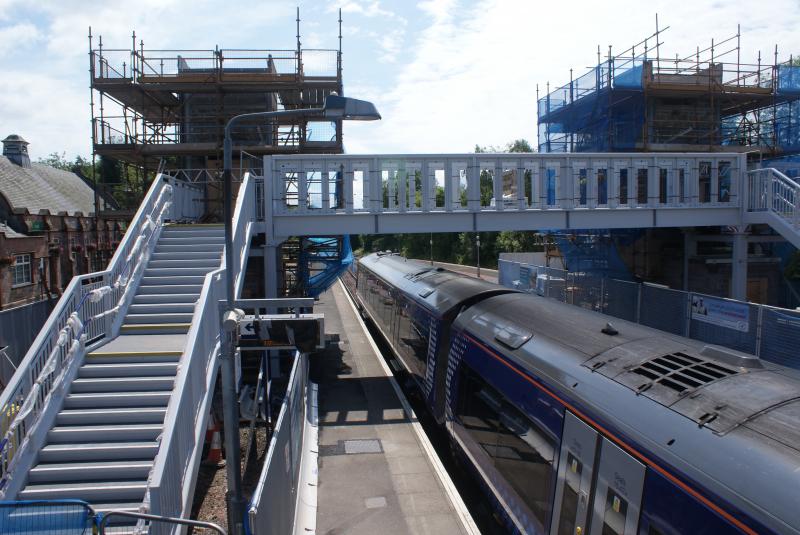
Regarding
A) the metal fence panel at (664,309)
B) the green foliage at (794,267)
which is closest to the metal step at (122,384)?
the metal fence panel at (664,309)

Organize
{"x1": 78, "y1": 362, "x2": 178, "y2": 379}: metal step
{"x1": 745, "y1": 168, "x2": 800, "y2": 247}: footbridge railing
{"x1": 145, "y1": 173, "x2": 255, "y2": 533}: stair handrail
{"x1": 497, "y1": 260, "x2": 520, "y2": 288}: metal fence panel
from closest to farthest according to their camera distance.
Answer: {"x1": 145, "y1": 173, "x2": 255, "y2": 533}: stair handrail < {"x1": 78, "y1": 362, "x2": 178, "y2": 379}: metal step < {"x1": 745, "y1": 168, "x2": 800, "y2": 247}: footbridge railing < {"x1": 497, "y1": 260, "x2": 520, "y2": 288}: metal fence panel

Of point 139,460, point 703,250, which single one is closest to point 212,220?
point 139,460

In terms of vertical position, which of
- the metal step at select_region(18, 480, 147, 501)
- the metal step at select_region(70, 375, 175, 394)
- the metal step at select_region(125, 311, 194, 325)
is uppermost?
the metal step at select_region(125, 311, 194, 325)

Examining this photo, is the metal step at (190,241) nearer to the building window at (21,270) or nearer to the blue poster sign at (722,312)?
the building window at (21,270)

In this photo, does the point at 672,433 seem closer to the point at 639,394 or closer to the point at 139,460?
the point at 639,394

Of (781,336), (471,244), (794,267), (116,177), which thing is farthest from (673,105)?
(116,177)

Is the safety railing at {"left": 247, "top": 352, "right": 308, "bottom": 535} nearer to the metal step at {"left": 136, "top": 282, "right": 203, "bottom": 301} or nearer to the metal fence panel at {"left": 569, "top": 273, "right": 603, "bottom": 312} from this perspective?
the metal step at {"left": 136, "top": 282, "right": 203, "bottom": 301}

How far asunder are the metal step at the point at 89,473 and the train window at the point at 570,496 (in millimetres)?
4887

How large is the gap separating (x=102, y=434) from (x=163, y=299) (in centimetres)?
347

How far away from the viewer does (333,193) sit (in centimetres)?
1666

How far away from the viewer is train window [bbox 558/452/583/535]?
5.20 m

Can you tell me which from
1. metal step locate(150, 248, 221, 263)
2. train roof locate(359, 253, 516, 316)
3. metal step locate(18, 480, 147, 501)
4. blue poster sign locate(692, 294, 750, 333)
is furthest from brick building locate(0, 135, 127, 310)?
blue poster sign locate(692, 294, 750, 333)

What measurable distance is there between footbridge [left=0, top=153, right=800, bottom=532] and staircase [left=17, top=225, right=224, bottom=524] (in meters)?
0.02

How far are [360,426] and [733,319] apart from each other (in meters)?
7.40
